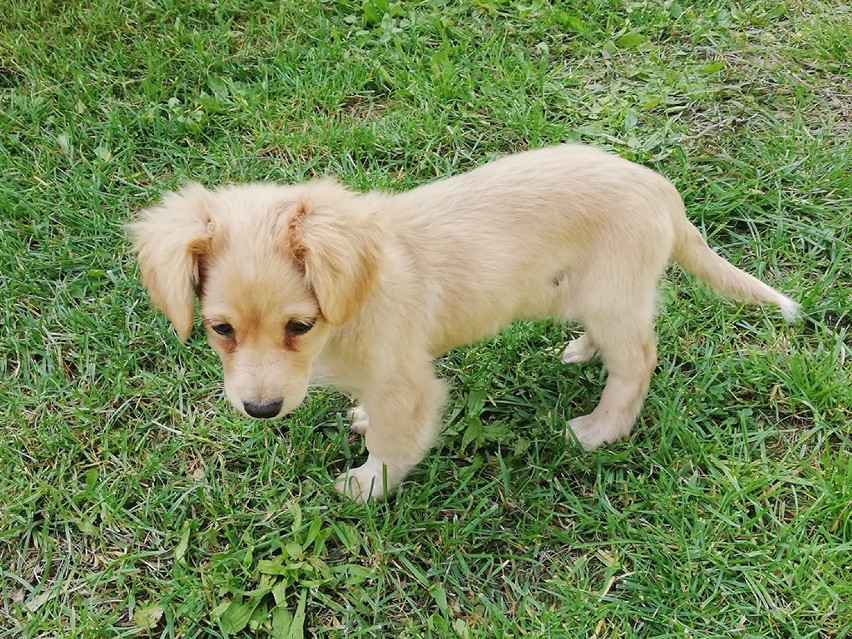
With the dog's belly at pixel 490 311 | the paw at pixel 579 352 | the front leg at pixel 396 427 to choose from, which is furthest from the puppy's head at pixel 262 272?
the paw at pixel 579 352

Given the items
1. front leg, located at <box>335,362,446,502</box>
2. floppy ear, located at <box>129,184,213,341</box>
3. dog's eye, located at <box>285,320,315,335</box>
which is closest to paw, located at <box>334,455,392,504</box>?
front leg, located at <box>335,362,446,502</box>

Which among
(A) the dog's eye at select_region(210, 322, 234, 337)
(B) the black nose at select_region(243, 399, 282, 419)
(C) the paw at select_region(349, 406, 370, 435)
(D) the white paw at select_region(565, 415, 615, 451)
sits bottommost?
(C) the paw at select_region(349, 406, 370, 435)

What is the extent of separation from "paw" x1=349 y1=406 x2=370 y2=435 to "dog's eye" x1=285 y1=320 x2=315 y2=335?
1.05 m

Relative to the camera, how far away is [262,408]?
2.35m

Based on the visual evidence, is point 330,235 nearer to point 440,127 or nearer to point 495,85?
point 440,127

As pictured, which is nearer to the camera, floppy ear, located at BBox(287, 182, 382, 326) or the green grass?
floppy ear, located at BBox(287, 182, 382, 326)

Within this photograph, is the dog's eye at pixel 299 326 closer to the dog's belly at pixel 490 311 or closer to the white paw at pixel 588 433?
the dog's belly at pixel 490 311

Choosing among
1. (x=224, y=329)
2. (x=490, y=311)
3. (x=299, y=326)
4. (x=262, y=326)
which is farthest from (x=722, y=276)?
(x=224, y=329)

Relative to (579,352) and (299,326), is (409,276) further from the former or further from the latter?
(579,352)

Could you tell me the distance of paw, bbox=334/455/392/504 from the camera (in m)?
3.02

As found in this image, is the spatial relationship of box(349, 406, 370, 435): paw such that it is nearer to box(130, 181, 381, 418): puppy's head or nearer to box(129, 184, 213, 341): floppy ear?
box(130, 181, 381, 418): puppy's head

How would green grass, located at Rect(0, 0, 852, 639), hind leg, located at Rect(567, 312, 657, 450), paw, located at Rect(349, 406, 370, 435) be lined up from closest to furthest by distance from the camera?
green grass, located at Rect(0, 0, 852, 639)
hind leg, located at Rect(567, 312, 657, 450)
paw, located at Rect(349, 406, 370, 435)

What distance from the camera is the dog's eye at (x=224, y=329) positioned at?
2.35m

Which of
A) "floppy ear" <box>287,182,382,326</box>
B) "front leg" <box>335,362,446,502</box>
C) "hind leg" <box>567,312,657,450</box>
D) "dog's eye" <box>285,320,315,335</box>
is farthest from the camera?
"hind leg" <box>567,312,657,450</box>
